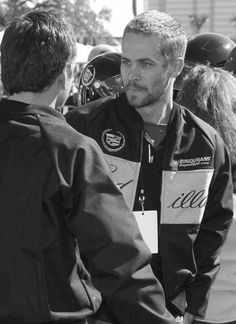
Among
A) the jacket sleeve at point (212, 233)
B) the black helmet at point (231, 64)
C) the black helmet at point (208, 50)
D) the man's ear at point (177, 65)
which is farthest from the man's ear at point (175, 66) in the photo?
the black helmet at point (208, 50)

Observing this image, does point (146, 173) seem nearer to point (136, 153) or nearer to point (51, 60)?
point (136, 153)

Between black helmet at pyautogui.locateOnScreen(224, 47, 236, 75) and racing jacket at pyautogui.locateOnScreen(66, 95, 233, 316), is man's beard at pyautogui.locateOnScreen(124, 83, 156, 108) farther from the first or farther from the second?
black helmet at pyautogui.locateOnScreen(224, 47, 236, 75)

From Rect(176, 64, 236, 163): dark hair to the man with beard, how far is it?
0.18 metres

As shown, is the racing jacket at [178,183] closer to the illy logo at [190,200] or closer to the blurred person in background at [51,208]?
the illy logo at [190,200]

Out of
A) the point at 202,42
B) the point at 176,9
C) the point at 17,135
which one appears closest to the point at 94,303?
the point at 17,135

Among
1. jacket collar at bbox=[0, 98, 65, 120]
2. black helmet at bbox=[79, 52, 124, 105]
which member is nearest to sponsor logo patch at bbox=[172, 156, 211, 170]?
jacket collar at bbox=[0, 98, 65, 120]

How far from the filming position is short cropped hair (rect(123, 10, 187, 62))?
9.16ft

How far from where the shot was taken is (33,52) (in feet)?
6.23

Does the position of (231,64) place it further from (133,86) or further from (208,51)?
(133,86)

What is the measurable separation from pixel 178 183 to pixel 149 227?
0.23 meters

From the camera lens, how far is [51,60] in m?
1.92

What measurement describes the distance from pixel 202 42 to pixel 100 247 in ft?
11.0

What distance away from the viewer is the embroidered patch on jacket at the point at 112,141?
8.90 feet

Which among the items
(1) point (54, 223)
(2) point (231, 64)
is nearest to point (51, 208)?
(1) point (54, 223)
